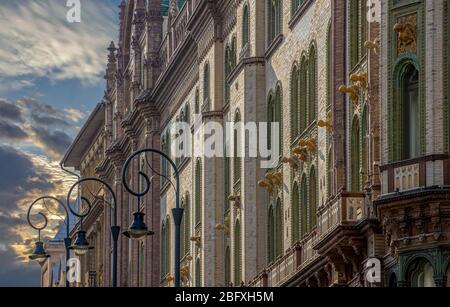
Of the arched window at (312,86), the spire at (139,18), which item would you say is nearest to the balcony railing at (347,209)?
the arched window at (312,86)

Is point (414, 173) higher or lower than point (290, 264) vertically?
lower

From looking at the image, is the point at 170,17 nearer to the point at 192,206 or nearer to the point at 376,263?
the point at 192,206

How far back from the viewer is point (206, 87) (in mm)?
95938

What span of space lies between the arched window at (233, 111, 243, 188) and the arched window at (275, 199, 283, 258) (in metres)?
6.11

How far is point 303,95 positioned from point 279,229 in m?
6.75

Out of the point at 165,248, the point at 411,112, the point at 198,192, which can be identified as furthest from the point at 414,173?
the point at 165,248

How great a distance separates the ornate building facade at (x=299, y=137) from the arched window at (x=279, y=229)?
0.07 metres

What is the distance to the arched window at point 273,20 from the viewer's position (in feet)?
263

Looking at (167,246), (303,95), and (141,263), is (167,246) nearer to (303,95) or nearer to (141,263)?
(141,263)

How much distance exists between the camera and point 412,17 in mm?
57375

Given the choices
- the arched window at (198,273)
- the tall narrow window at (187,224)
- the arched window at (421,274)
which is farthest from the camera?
the tall narrow window at (187,224)

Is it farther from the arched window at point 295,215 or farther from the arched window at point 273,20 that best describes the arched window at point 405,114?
the arched window at point 273,20

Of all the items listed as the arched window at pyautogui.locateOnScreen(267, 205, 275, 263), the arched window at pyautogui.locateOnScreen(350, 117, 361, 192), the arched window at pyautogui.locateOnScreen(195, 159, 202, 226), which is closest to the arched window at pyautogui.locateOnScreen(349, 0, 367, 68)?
the arched window at pyautogui.locateOnScreen(350, 117, 361, 192)
